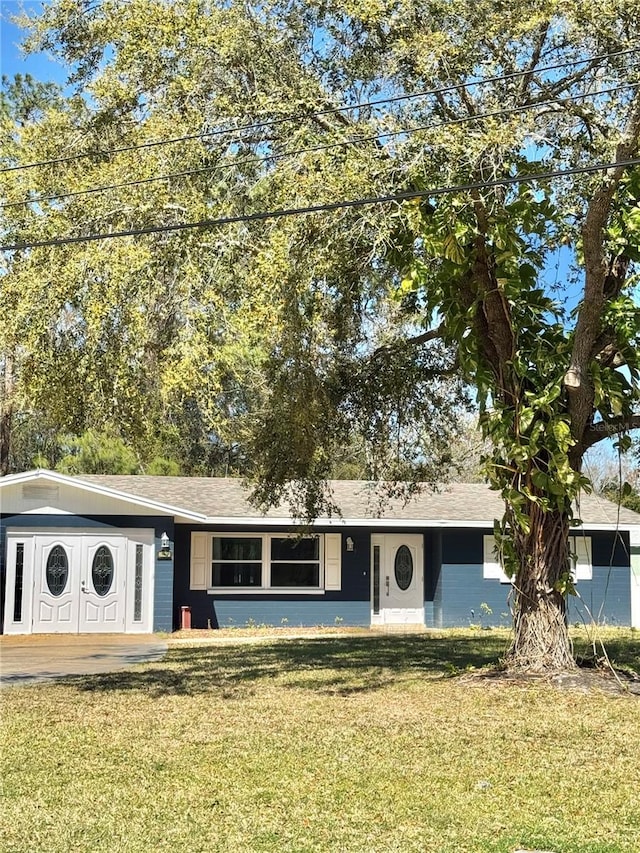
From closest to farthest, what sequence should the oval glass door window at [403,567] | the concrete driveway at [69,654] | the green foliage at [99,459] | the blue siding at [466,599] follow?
the concrete driveway at [69,654] < the blue siding at [466,599] < the oval glass door window at [403,567] < the green foliage at [99,459]

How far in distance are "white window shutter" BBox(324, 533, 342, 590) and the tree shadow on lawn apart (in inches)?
145

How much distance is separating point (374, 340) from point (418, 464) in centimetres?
221

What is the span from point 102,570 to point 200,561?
2.58 metres

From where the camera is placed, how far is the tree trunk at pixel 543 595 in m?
12.0

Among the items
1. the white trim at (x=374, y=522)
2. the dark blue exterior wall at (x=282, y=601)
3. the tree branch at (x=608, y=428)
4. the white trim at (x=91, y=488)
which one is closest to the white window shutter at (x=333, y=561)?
the dark blue exterior wall at (x=282, y=601)

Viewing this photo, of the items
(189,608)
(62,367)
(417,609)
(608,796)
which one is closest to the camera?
(608,796)

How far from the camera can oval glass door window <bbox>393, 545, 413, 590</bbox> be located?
2411 centimetres

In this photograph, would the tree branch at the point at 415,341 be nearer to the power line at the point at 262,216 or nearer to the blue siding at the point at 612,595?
the power line at the point at 262,216

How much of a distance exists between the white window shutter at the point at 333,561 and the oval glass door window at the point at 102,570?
17.1 feet

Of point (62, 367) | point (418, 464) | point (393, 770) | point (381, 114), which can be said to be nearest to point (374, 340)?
point (418, 464)

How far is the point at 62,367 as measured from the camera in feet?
35.2

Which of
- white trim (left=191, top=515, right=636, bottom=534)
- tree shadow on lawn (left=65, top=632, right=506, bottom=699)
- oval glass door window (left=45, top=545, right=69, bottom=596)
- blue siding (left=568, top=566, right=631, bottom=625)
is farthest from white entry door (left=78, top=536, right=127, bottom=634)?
blue siding (left=568, top=566, right=631, bottom=625)

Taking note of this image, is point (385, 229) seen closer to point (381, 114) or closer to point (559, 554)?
point (381, 114)

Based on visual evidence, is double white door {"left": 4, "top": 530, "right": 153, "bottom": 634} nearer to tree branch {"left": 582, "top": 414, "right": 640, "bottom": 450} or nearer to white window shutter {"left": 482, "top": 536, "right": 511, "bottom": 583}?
white window shutter {"left": 482, "top": 536, "right": 511, "bottom": 583}
